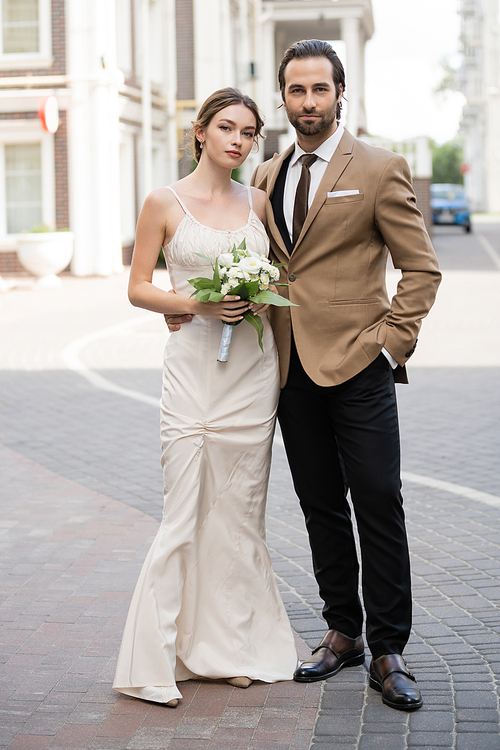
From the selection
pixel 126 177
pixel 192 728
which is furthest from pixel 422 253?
pixel 126 177

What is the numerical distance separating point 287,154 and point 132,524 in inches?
115

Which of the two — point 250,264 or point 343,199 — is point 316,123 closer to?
point 343,199

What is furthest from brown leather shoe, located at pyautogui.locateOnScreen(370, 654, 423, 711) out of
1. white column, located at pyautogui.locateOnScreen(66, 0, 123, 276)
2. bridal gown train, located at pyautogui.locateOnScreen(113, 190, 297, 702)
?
white column, located at pyautogui.locateOnScreen(66, 0, 123, 276)

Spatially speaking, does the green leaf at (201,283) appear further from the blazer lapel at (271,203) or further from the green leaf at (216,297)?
the blazer lapel at (271,203)

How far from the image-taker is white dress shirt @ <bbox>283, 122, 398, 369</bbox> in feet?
11.8

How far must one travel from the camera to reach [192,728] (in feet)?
11.1

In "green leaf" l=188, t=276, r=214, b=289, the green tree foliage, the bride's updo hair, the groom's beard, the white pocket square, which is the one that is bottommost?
"green leaf" l=188, t=276, r=214, b=289

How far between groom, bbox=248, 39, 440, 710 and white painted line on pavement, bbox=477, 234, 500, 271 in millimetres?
20280

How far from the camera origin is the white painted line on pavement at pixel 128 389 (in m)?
6.38

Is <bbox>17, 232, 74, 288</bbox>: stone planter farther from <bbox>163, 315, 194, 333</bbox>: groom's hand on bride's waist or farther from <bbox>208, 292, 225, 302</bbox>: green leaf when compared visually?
<bbox>208, 292, 225, 302</bbox>: green leaf

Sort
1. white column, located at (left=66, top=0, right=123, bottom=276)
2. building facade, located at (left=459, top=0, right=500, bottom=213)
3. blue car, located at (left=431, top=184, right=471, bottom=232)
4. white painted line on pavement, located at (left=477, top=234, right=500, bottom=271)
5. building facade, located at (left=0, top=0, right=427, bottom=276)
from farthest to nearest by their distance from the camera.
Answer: building facade, located at (left=459, top=0, right=500, bottom=213), blue car, located at (left=431, top=184, right=471, bottom=232), white painted line on pavement, located at (left=477, top=234, right=500, bottom=271), building facade, located at (left=0, top=0, right=427, bottom=276), white column, located at (left=66, top=0, right=123, bottom=276)

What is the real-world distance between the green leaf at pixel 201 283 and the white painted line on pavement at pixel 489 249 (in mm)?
20578

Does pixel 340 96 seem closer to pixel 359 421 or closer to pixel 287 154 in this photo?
pixel 287 154

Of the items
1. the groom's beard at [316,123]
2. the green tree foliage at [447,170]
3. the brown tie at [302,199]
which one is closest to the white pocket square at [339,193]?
the brown tie at [302,199]
